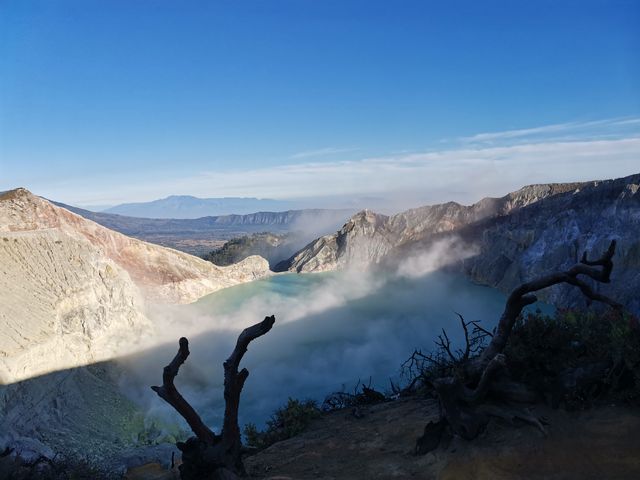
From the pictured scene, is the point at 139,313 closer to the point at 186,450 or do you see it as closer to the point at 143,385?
the point at 143,385

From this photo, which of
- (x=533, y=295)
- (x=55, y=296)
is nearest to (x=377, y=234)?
(x=55, y=296)

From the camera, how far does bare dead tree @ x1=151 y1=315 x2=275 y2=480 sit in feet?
24.8

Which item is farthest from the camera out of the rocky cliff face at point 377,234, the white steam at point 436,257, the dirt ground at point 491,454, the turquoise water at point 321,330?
the rocky cliff face at point 377,234

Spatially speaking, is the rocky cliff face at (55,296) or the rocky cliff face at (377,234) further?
the rocky cliff face at (377,234)

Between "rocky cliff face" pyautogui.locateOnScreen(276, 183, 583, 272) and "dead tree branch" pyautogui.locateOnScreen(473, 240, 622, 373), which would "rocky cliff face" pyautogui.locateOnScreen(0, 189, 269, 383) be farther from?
"rocky cliff face" pyautogui.locateOnScreen(276, 183, 583, 272)

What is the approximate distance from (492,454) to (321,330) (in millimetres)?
32697

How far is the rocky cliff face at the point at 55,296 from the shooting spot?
22266 mm

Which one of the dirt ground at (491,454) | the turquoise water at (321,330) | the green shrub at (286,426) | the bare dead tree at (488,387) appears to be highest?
the bare dead tree at (488,387)

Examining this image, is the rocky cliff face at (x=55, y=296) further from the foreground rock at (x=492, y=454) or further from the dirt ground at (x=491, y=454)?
the foreground rock at (x=492, y=454)

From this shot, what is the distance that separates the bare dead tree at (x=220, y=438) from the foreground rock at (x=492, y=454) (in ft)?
3.31

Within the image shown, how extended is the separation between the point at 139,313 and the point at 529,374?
33058mm

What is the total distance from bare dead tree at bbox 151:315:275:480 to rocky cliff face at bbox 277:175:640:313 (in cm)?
3076

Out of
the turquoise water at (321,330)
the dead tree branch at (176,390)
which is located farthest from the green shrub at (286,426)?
the dead tree branch at (176,390)

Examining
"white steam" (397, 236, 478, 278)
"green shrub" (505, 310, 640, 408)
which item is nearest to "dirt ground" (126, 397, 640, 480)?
"green shrub" (505, 310, 640, 408)
